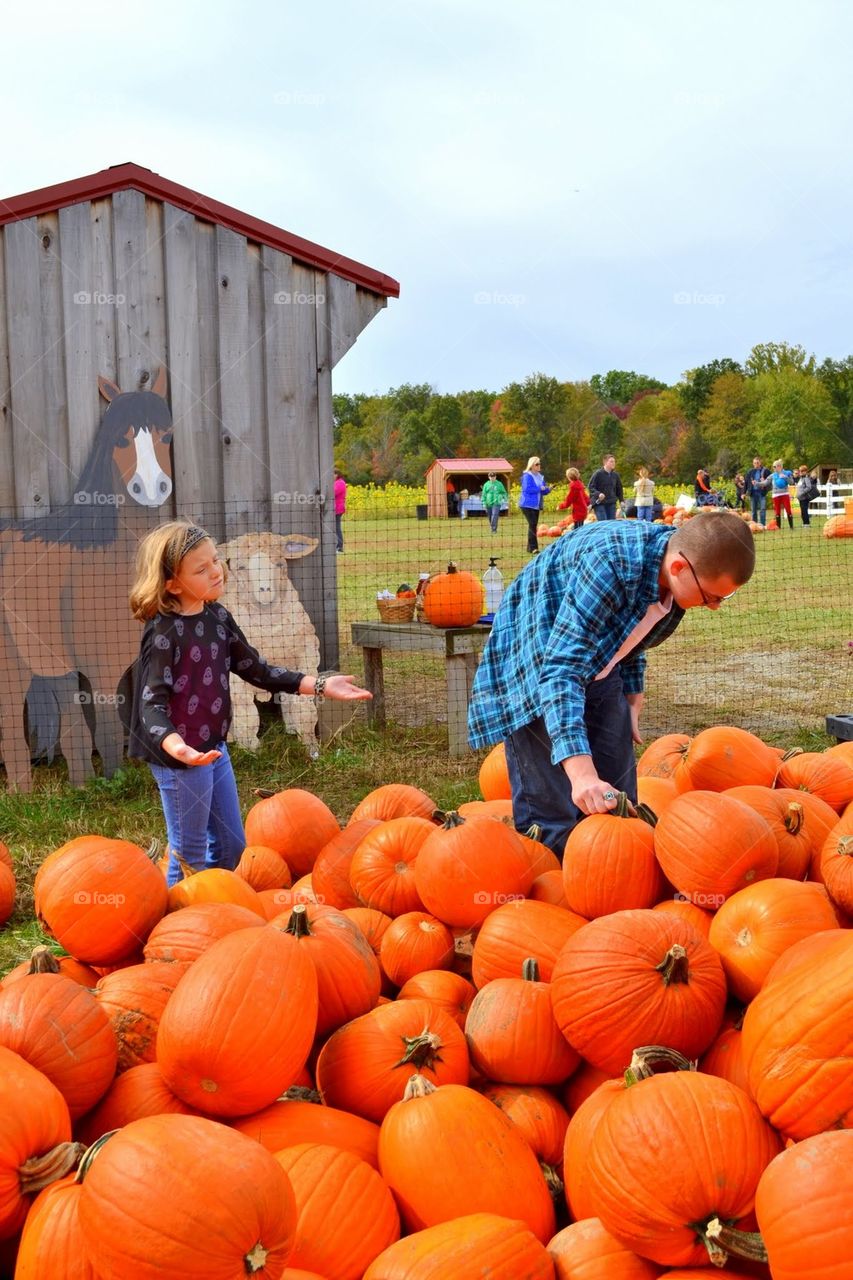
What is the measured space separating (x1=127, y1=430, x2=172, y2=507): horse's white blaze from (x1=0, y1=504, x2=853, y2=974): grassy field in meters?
1.55

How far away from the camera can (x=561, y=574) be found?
3221mm

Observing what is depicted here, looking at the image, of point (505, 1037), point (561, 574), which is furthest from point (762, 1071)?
point (561, 574)

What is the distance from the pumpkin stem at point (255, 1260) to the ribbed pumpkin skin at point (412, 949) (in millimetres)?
1129

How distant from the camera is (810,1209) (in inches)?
56.9

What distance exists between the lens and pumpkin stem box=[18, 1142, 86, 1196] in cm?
166

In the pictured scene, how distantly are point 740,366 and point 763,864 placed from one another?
76825 millimetres

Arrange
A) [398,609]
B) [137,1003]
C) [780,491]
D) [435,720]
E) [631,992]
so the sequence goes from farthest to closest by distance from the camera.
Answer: [780,491] → [435,720] → [398,609] → [137,1003] → [631,992]

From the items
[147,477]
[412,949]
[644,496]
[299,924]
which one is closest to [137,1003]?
[299,924]

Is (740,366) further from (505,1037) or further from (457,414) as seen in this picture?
(505,1037)

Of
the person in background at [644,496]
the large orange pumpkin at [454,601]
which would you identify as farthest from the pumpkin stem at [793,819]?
the person in background at [644,496]

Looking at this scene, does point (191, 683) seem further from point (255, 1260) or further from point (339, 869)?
point (255, 1260)

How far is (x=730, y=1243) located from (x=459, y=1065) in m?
0.68

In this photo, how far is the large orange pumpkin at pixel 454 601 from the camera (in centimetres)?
654

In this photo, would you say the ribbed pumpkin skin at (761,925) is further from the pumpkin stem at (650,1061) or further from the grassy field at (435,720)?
the grassy field at (435,720)
